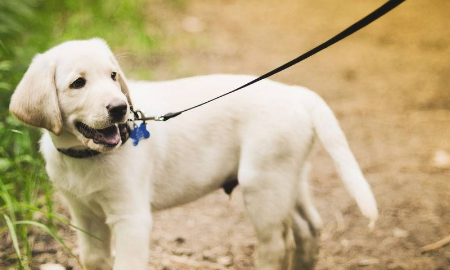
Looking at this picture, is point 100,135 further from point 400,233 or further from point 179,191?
point 400,233

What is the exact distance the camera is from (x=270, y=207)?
2.79m

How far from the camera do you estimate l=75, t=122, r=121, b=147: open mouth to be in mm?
2400

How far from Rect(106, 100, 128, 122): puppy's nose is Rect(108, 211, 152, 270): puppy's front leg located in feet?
1.70

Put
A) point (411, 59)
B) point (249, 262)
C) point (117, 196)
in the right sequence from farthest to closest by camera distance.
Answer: point (411, 59) < point (249, 262) < point (117, 196)

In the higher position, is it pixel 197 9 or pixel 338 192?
pixel 197 9

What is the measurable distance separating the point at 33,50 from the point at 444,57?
5.10m

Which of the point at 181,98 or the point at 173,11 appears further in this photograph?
the point at 173,11

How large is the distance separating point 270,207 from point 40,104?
122 cm

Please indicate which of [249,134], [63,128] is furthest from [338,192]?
[63,128]

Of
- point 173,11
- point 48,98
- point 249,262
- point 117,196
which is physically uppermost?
point 173,11

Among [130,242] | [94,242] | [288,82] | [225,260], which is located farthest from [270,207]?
[288,82]

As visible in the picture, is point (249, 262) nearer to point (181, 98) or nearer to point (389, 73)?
point (181, 98)

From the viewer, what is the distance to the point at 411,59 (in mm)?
7055

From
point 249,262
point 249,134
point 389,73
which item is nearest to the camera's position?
point 249,134
